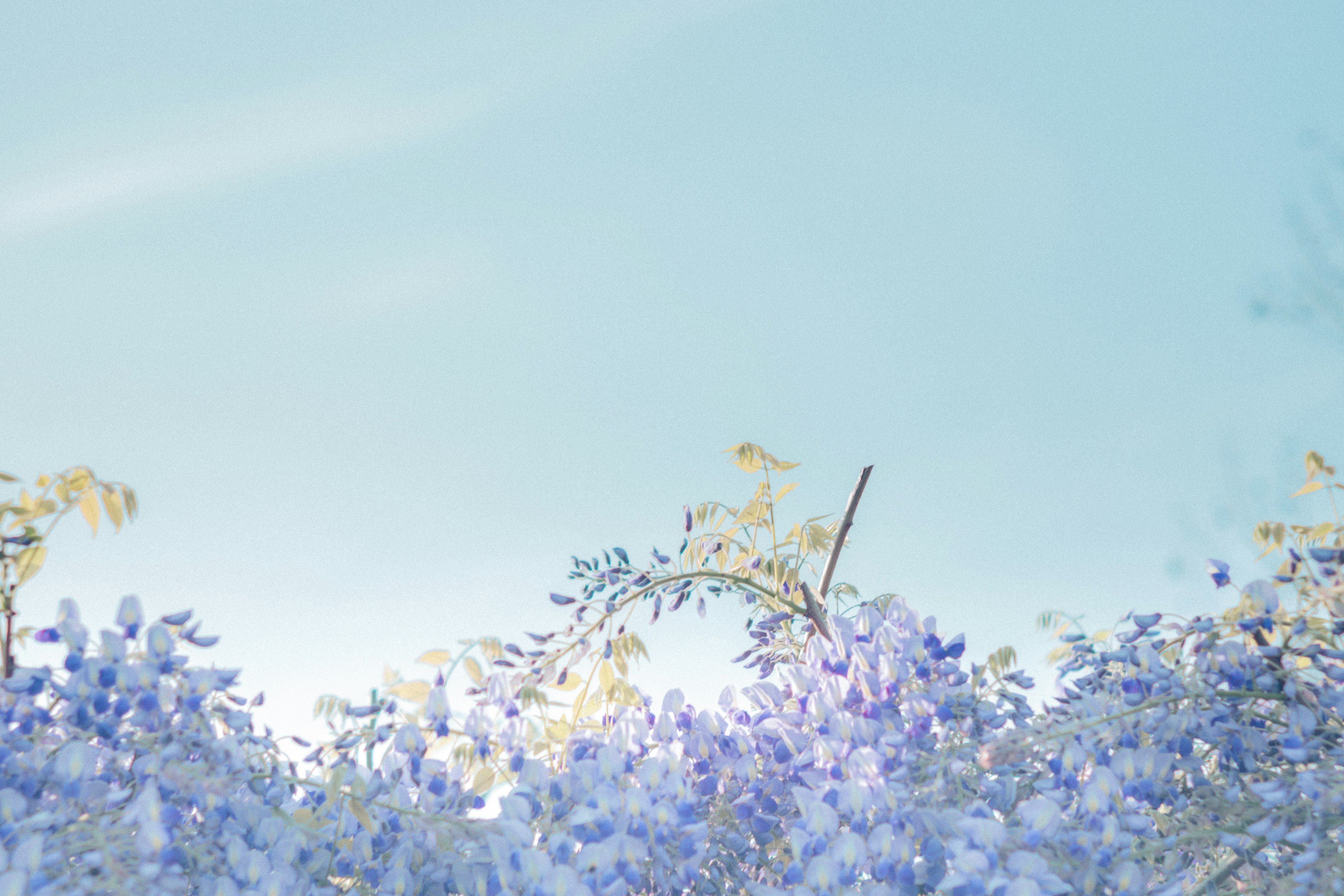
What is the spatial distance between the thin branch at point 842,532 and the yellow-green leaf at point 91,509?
1246mm

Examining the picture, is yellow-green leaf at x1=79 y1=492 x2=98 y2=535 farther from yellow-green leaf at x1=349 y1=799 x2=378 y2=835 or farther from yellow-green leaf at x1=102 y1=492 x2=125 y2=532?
yellow-green leaf at x1=349 y1=799 x2=378 y2=835

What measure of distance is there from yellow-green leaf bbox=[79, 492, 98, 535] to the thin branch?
125 cm

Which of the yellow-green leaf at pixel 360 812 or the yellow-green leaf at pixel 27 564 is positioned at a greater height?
the yellow-green leaf at pixel 27 564

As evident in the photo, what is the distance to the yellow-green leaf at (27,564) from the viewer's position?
1319 mm

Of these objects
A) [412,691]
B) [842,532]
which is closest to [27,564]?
[412,691]

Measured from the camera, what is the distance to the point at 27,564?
1.32 metres

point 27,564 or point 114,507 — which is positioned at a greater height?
point 114,507

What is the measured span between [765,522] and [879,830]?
2.62ft

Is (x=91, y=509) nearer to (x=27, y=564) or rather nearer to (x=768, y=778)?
(x=27, y=564)

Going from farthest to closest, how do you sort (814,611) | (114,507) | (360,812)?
(814,611) < (114,507) < (360,812)

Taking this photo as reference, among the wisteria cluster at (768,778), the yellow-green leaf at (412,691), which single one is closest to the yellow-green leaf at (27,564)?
the wisteria cluster at (768,778)

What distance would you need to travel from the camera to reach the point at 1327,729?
135cm

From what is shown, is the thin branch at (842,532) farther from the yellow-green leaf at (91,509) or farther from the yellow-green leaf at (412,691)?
the yellow-green leaf at (91,509)

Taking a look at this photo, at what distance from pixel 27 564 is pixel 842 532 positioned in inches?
54.5
